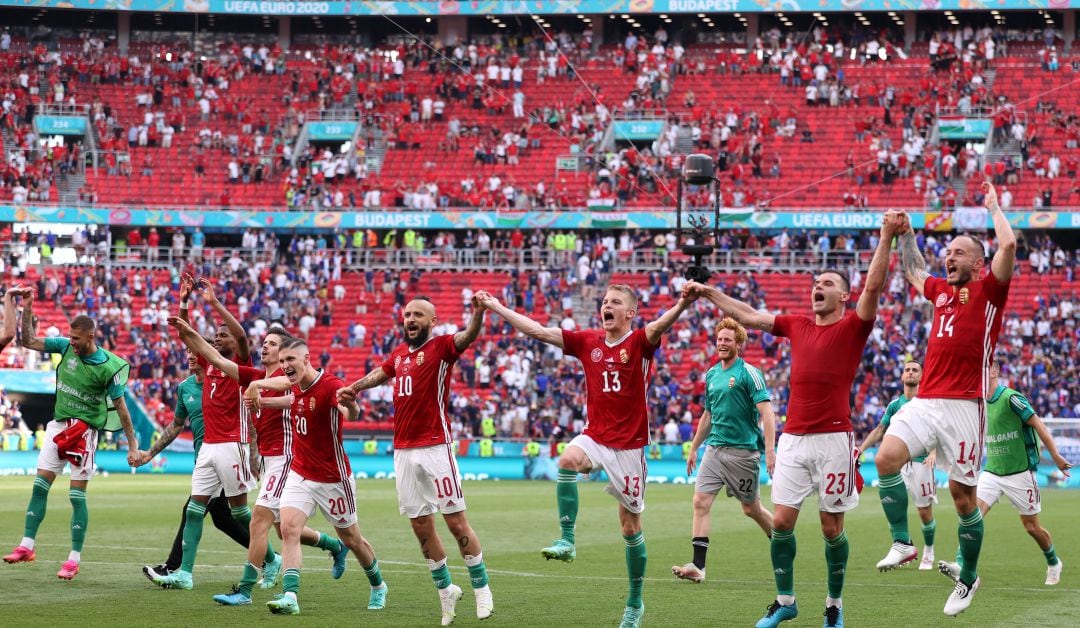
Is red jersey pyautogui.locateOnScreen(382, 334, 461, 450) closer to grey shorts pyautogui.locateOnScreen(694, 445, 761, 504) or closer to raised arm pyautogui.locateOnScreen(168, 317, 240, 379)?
raised arm pyautogui.locateOnScreen(168, 317, 240, 379)

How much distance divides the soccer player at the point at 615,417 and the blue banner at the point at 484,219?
3848 centimetres

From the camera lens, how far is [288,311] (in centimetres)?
4931

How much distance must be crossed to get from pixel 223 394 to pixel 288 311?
35741 millimetres

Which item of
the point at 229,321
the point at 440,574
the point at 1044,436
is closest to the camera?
the point at 440,574

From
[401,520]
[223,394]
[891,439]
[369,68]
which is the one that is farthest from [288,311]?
[891,439]

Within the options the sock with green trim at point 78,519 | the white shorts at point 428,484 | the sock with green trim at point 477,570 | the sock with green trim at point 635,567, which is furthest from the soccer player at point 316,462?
the sock with green trim at point 78,519

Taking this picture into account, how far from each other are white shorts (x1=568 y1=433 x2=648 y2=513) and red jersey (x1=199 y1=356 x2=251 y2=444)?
3.97 meters

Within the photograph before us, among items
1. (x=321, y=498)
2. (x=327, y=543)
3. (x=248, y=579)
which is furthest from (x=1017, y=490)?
(x=248, y=579)

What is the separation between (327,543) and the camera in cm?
1416

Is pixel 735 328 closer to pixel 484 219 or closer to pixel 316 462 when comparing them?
pixel 316 462

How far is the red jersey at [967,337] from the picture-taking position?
11.3 meters

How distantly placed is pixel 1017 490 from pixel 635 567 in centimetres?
537

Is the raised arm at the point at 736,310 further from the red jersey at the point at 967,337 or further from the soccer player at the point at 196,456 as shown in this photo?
the soccer player at the point at 196,456

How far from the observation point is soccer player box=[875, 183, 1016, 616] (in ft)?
36.9
